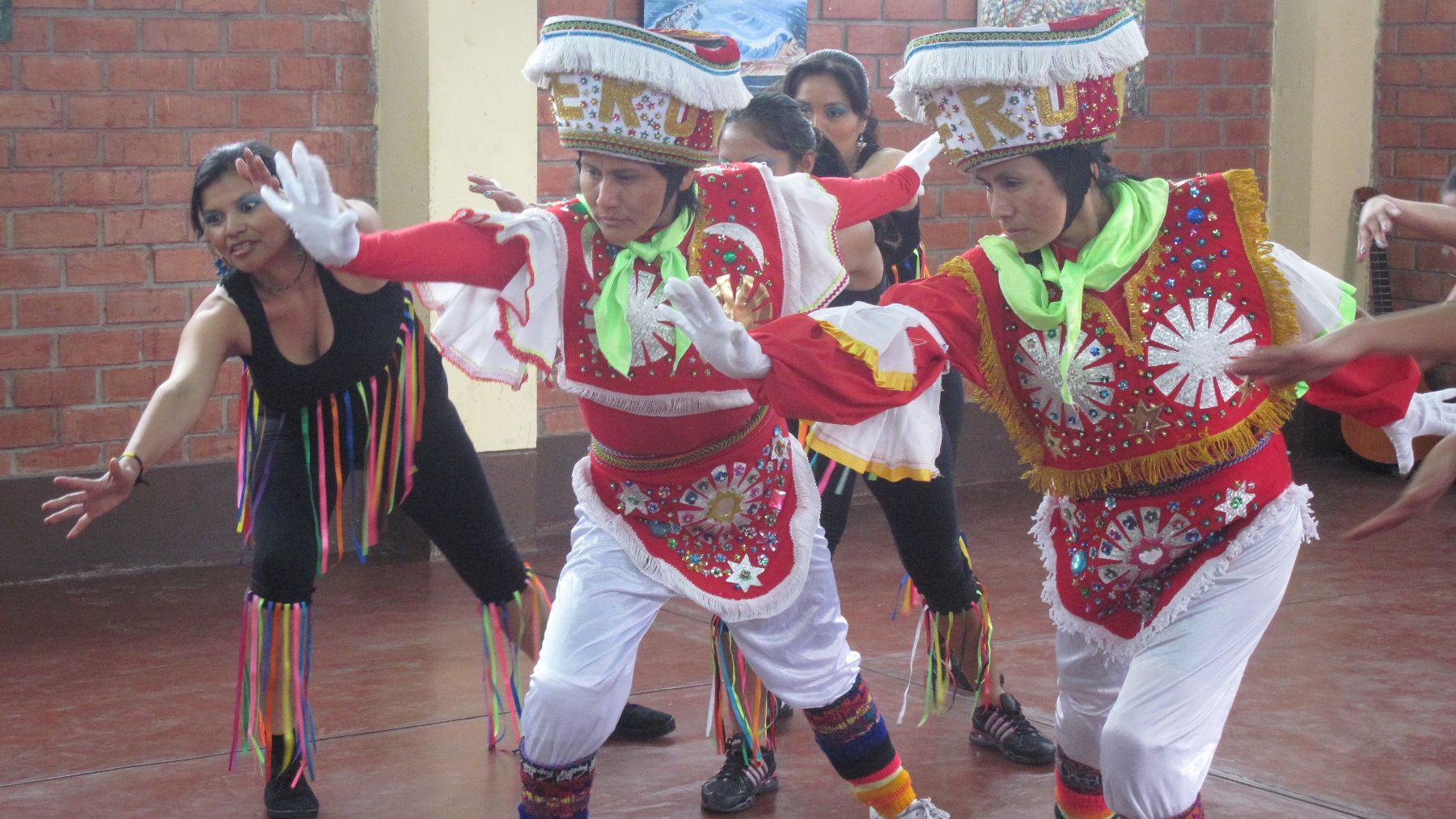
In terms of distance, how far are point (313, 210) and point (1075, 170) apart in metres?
1.14

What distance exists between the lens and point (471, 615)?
15.3ft

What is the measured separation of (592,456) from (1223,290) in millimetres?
1100

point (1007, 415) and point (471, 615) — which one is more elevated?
point (1007, 415)

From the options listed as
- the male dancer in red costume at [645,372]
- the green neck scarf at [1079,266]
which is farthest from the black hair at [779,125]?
the green neck scarf at [1079,266]

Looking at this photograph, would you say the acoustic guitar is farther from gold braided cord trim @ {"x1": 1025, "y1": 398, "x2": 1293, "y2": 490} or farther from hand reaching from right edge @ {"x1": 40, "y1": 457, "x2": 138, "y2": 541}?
hand reaching from right edge @ {"x1": 40, "y1": 457, "x2": 138, "y2": 541}

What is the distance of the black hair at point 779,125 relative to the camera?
3.54 m

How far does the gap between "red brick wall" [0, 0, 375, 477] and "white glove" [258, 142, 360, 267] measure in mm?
2698

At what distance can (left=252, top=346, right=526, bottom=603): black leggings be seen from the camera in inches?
128

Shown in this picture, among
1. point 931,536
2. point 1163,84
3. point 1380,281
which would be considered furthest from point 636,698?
point 1380,281

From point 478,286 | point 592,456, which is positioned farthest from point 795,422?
point 478,286

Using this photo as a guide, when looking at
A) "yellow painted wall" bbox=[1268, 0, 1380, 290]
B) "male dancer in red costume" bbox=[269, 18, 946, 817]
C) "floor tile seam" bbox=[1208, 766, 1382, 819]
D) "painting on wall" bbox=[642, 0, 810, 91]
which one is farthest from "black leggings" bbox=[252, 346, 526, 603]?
"yellow painted wall" bbox=[1268, 0, 1380, 290]

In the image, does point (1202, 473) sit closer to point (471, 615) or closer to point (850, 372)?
point (850, 372)

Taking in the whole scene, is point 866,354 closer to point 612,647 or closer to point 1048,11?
point 612,647

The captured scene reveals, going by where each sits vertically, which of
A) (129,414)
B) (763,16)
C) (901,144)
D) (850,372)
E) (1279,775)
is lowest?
(1279,775)
